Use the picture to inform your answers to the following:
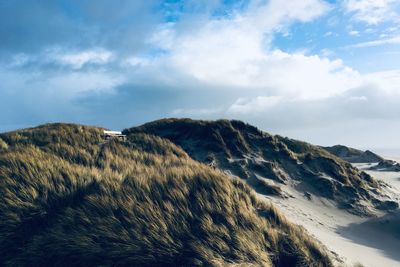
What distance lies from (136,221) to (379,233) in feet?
28.2

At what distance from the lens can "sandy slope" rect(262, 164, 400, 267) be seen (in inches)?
369

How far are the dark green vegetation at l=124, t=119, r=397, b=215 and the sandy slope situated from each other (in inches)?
28.3

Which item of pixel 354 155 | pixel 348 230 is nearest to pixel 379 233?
pixel 348 230

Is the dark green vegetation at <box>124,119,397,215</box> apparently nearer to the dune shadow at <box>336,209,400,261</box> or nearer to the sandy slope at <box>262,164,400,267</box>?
the sandy slope at <box>262,164,400,267</box>

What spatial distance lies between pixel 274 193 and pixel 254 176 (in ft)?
3.73

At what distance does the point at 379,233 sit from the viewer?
42.6 feet

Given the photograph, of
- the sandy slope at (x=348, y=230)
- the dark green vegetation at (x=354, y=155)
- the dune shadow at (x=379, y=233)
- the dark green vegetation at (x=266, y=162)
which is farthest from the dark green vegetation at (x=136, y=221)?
the dark green vegetation at (x=354, y=155)

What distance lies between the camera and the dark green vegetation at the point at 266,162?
14602mm

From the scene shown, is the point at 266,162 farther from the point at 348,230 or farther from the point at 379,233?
the point at 379,233

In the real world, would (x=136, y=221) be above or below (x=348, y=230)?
above

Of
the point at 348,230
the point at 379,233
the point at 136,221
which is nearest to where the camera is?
the point at 136,221

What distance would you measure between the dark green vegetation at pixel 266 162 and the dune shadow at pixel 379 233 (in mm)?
844

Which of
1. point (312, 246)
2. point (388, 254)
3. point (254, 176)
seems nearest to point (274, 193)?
point (254, 176)

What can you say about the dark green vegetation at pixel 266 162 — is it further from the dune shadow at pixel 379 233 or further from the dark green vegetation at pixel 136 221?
the dark green vegetation at pixel 136 221
